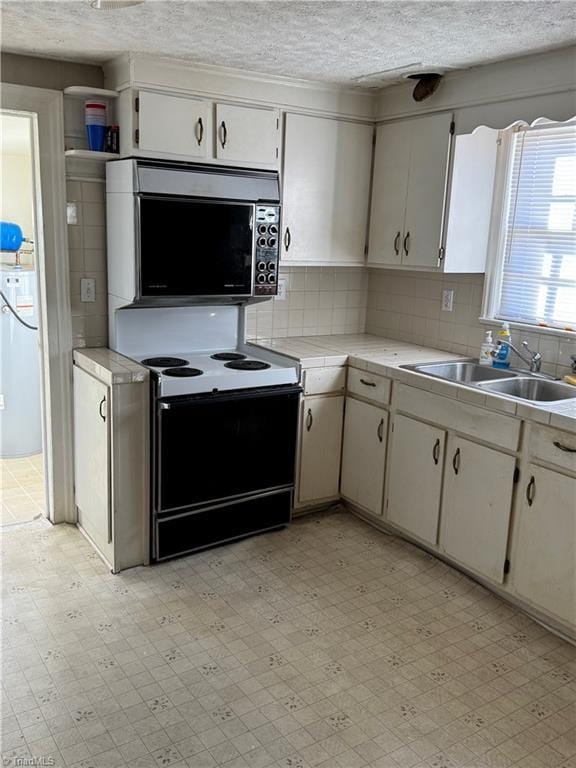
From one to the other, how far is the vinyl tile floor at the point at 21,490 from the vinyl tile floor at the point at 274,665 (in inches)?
13.4

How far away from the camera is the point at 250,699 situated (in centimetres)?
218

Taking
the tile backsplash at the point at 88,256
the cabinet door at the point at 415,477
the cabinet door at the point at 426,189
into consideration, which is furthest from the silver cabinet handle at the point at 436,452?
the tile backsplash at the point at 88,256

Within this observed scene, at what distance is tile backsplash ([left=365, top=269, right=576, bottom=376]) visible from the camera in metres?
3.14

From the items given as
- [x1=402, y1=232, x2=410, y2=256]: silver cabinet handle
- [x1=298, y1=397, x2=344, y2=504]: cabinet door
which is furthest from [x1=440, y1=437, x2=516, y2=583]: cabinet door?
[x1=402, y1=232, x2=410, y2=256]: silver cabinet handle

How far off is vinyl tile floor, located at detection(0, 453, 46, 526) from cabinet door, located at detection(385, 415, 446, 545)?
6.04ft

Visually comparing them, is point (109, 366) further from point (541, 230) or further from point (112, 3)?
point (541, 230)

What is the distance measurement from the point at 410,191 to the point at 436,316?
0.70m

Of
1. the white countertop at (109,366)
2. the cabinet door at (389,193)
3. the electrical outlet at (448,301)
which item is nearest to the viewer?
the white countertop at (109,366)

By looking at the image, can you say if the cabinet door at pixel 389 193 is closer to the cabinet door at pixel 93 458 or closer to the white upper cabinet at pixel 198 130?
the white upper cabinet at pixel 198 130

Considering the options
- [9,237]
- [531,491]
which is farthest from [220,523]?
[9,237]

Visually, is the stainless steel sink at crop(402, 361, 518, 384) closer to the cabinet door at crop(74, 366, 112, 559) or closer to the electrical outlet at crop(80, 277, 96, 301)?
the cabinet door at crop(74, 366, 112, 559)

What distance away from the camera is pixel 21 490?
381 centimetres

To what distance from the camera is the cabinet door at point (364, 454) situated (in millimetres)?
3314

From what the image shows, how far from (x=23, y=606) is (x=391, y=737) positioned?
1511mm
